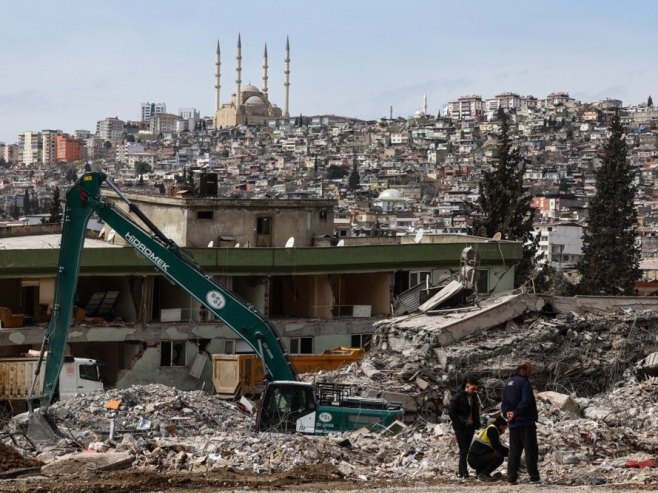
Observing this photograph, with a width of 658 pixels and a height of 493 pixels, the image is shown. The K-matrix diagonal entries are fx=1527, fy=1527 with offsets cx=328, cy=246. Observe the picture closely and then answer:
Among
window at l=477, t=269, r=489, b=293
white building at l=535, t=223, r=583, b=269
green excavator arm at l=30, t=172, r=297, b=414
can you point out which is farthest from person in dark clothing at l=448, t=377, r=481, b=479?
white building at l=535, t=223, r=583, b=269

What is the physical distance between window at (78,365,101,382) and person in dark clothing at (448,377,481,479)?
1092 centimetres

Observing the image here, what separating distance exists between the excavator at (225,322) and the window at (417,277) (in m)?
12.3

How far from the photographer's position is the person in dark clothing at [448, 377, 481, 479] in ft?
54.6

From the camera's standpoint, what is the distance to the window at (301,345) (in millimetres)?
33531

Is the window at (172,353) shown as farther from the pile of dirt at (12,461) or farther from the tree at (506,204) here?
the tree at (506,204)

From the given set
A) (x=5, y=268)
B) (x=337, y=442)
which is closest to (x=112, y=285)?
(x=5, y=268)

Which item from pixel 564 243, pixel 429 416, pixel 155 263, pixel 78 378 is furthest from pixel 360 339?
pixel 564 243

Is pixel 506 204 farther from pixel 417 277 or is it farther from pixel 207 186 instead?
pixel 417 277

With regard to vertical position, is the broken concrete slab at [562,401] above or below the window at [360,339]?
below

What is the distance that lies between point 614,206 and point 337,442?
47527 mm

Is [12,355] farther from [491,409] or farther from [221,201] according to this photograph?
[491,409]

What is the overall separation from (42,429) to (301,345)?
13.4 metres

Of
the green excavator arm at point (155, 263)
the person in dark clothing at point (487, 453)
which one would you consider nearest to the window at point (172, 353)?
the green excavator arm at point (155, 263)

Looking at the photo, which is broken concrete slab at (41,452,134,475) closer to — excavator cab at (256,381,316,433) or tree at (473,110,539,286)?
excavator cab at (256,381,316,433)
